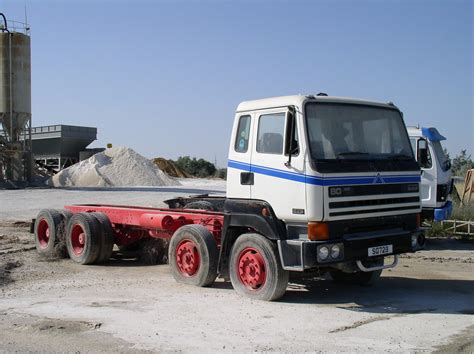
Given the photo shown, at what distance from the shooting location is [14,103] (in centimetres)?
3847

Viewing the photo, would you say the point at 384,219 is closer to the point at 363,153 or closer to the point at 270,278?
the point at 363,153

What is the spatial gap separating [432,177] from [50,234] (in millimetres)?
8539

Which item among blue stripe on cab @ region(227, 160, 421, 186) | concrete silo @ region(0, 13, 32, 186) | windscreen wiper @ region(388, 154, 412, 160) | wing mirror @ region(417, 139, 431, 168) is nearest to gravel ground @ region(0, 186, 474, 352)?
blue stripe on cab @ region(227, 160, 421, 186)

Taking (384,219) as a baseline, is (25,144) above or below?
above

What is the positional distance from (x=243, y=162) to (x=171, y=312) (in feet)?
7.47

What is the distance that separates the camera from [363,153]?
25.7ft

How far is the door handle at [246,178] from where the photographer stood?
8086mm

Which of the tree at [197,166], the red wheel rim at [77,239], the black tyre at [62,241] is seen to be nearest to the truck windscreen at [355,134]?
the red wheel rim at [77,239]

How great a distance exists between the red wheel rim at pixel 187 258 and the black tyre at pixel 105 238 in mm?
2650

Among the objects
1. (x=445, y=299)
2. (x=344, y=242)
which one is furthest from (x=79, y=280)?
(x=445, y=299)

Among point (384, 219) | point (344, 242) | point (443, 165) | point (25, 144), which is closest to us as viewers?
point (344, 242)

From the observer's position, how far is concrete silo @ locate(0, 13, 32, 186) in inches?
1507

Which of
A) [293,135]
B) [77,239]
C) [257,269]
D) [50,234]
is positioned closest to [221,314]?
[257,269]

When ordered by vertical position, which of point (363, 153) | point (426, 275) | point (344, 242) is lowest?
point (426, 275)
